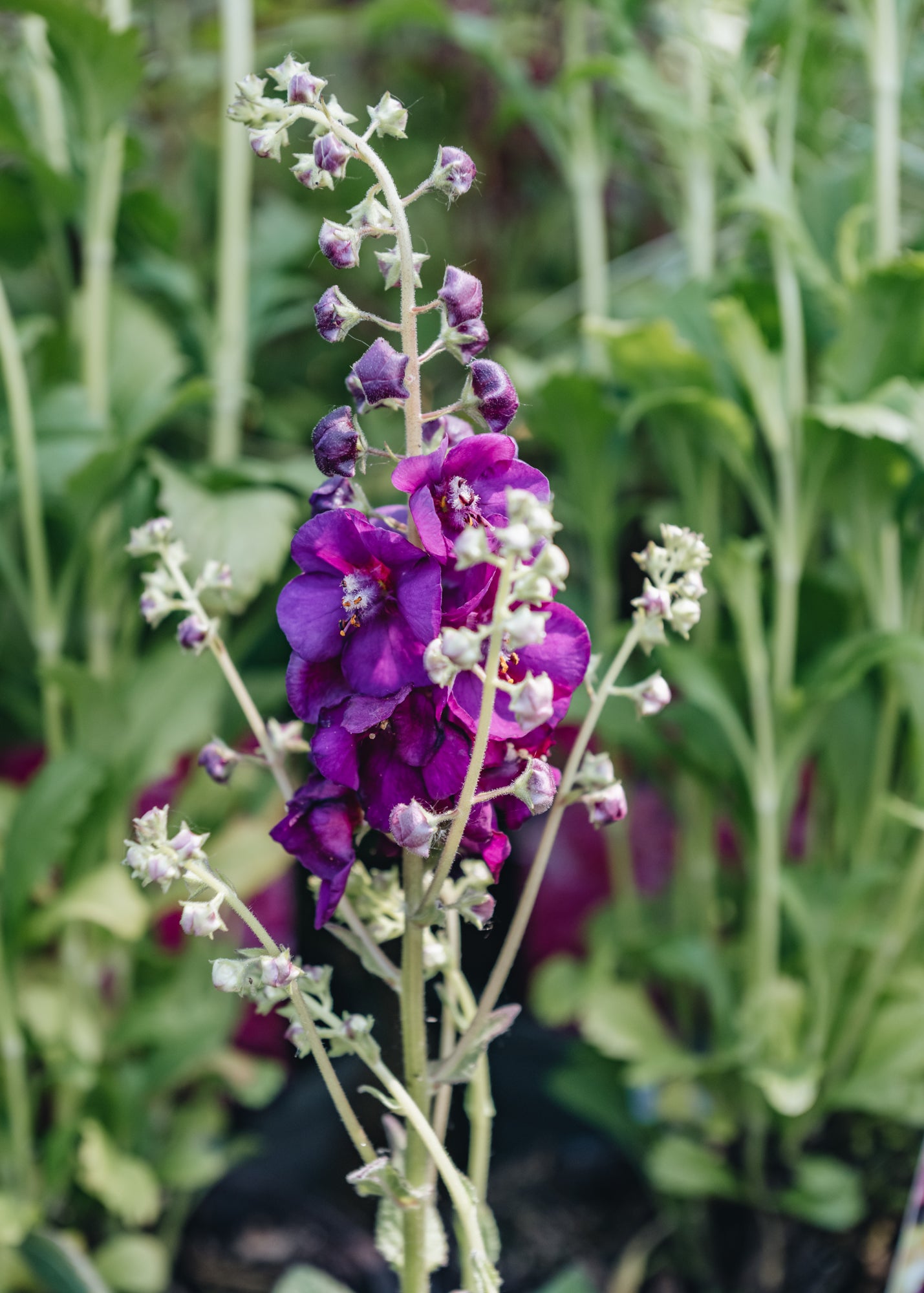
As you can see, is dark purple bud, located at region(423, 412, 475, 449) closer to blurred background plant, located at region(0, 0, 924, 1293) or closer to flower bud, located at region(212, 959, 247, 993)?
flower bud, located at region(212, 959, 247, 993)

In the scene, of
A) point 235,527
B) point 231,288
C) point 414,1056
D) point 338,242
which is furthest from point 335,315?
point 231,288

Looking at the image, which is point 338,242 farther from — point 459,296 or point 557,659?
point 557,659

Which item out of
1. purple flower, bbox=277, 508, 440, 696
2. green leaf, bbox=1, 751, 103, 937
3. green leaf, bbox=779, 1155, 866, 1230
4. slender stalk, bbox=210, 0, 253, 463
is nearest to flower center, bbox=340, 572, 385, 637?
purple flower, bbox=277, 508, 440, 696

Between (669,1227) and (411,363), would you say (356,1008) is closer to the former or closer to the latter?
(669,1227)

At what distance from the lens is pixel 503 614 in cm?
31

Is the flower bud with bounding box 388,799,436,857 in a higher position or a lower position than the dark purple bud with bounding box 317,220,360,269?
lower

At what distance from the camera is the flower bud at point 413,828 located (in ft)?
1.09

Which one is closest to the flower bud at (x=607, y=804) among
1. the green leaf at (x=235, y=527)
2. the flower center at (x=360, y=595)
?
the flower center at (x=360, y=595)

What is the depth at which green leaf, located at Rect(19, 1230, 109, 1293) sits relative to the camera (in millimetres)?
771

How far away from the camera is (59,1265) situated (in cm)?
78

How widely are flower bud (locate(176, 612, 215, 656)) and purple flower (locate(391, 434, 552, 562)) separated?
11 cm

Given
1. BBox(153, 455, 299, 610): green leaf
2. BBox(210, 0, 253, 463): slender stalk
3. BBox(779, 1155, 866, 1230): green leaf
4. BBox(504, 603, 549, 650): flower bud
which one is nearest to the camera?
BBox(504, 603, 549, 650): flower bud

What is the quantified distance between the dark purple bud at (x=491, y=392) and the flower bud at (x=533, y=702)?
0.33ft

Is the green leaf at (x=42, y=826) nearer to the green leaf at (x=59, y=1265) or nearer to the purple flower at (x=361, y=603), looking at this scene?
the green leaf at (x=59, y=1265)
